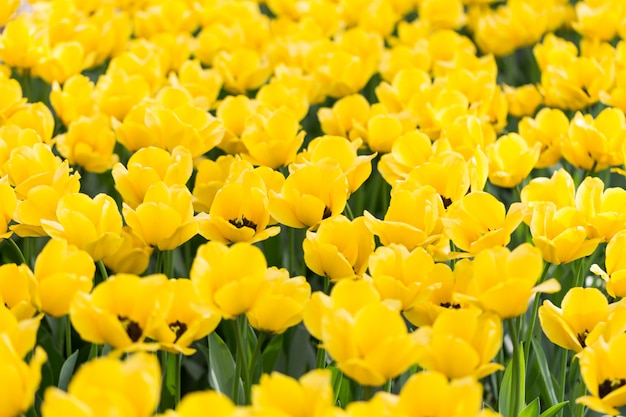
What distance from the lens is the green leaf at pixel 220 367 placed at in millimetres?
1337

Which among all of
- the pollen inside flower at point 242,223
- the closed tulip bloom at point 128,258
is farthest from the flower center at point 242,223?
the closed tulip bloom at point 128,258

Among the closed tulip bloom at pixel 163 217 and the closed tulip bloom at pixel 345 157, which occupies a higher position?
the closed tulip bloom at pixel 163 217

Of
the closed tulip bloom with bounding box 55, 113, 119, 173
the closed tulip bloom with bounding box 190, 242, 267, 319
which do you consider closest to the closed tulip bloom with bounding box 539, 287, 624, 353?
the closed tulip bloom with bounding box 190, 242, 267, 319

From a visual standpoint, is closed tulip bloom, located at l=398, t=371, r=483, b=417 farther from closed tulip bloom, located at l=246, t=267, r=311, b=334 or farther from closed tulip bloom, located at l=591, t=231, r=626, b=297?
closed tulip bloom, located at l=591, t=231, r=626, b=297

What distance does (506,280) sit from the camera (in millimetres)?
1104

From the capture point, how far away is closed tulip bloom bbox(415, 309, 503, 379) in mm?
1035

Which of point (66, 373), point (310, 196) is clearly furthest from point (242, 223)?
point (66, 373)

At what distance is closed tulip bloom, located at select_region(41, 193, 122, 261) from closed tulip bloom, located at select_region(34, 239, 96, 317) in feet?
0.33

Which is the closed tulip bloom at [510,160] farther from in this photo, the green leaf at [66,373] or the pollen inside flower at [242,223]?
the green leaf at [66,373]

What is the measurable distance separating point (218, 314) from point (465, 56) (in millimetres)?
1432

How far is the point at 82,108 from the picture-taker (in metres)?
2.01

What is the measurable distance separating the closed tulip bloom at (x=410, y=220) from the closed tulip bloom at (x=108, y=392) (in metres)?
0.51

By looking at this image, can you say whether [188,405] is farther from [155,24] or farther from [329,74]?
[155,24]

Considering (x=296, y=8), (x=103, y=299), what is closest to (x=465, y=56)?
(x=296, y=8)
